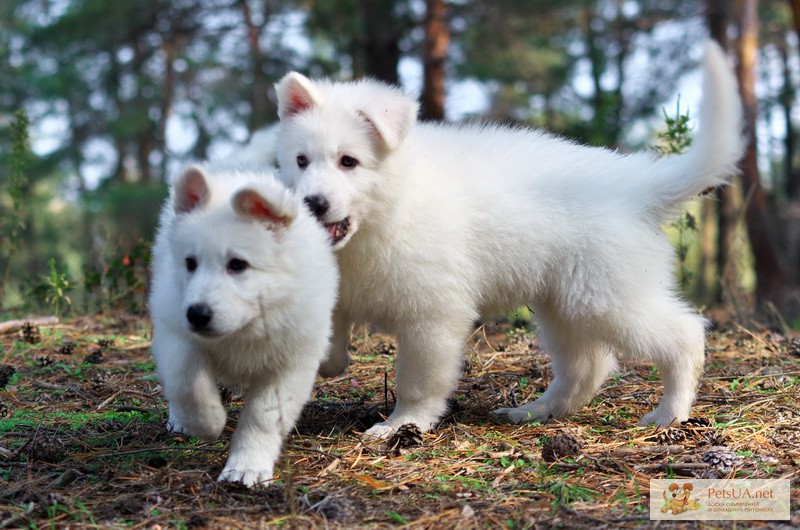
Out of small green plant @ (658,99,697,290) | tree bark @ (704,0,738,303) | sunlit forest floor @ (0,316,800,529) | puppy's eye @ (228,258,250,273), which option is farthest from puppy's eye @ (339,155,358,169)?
tree bark @ (704,0,738,303)

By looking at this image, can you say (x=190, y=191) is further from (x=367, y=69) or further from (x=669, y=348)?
(x=367, y=69)

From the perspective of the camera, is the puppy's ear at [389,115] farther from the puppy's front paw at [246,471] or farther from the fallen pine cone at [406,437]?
the puppy's front paw at [246,471]

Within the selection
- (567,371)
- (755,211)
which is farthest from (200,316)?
(755,211)

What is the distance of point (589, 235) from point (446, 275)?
0.73 metres

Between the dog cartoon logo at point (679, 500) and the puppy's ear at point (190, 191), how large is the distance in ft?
6.72

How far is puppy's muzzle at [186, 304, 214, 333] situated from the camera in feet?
9.29

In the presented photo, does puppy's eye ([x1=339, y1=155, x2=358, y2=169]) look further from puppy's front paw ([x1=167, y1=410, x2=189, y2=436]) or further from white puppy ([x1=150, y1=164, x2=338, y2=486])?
puppy's front paw ([x1=167, y1=410, x2=189, y2=436])

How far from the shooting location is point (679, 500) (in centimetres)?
294

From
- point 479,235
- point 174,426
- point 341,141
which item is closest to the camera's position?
point 174,426

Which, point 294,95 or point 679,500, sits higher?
point 294,95

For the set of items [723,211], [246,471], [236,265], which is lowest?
[246,471]

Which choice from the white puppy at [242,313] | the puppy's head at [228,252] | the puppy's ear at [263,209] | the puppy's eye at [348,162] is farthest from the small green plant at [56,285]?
the puppy's ear at [263,209]

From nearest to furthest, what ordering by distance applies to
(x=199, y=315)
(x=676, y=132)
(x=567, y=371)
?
(x=199, y=315) → (x=567, y=371) → (x=676, y=132)

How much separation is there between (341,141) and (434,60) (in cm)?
843
